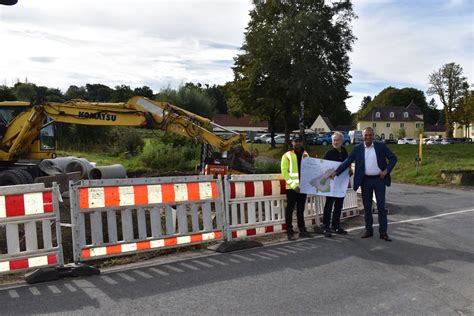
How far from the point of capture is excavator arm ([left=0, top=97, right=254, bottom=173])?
14.4 m

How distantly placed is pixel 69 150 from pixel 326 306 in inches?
1259

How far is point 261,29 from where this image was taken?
4006 cm

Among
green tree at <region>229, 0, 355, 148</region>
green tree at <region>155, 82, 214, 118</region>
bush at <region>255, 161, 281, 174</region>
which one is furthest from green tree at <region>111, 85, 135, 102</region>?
bush at <region>255, 161, 281, 174</region>

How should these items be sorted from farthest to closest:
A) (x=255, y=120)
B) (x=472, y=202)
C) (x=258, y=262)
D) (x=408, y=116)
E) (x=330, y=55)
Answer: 1. (x=408, y=116)
2. (x=255, y=120)
3. (x=330, y=55)
4. (x=472, y=202)
5. (x=258, y=262)

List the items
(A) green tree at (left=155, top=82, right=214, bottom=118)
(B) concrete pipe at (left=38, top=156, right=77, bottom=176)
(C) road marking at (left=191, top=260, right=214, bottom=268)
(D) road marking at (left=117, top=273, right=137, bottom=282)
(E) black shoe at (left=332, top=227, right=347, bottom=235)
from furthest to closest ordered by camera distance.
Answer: (A) green tree at (left=155, top=82, right=214, bottom=118), (B) concrete pipe at (left=38, top=156, right=77, bottom=176), (E) black shoe at (left=332, top=227, right=347, bottom=235), (C) road marking at (left=191, top=260, right=214, bottom=268), (D) road marking at (left=117, top=273, right=137, bottom=282)

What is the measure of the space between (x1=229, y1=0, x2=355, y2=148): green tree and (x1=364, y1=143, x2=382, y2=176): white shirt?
29.7 metres

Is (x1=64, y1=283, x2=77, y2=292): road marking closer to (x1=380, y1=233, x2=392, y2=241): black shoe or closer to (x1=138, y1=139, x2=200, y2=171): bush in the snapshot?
(x1=380, y1=233, x2=392, y2=241): black shoe

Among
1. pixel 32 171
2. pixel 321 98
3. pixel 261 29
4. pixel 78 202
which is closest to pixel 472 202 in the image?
pixel 78 202

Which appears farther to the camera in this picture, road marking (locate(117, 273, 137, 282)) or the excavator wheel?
the excavator wheel

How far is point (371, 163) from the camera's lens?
8406 millimetres

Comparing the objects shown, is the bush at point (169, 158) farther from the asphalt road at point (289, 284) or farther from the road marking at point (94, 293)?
the road marking at point (94, 293)

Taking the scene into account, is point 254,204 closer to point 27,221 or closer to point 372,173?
point 372,173

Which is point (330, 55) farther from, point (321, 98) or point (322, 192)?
point (322, 192)

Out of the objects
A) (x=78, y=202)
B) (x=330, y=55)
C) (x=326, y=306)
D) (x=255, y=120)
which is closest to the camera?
(x=326, y=306)
